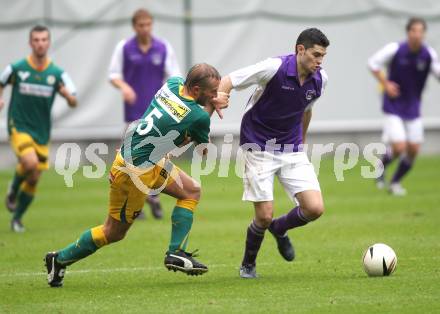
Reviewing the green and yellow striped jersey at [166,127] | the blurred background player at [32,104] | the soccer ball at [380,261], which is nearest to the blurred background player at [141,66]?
the blurred background player at [32,104]

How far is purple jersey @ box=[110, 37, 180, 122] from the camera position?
14.2 metres

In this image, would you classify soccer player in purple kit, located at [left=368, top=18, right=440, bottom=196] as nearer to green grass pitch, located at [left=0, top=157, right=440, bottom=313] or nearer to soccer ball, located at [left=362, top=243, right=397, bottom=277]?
green grass pitch, located at [left=0, top=157, right=440, bottom=313]

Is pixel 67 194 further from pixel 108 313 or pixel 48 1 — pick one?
pixel 108 313

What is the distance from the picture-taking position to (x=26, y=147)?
12.7 metres

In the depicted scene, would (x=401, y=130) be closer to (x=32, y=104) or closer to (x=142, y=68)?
(x=142, y=68)

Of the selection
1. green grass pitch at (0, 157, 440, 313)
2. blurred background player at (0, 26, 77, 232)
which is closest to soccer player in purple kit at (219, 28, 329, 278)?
green grass pitch at (0, 157, 440, 313)

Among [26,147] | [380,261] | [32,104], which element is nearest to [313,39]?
[380,261]

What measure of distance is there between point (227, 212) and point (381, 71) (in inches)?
132

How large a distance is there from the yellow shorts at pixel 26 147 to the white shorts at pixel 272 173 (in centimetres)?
457

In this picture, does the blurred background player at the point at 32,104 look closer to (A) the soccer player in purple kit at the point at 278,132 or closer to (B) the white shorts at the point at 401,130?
(A) the soccer player in purple kit at the point at 278,132

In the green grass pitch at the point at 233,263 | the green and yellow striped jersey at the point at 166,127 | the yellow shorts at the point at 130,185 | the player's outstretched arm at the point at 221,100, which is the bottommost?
the green grass pitch at the point at 233,263

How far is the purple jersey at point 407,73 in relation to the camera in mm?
15922

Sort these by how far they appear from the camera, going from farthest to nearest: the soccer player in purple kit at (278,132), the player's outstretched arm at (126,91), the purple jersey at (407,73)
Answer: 1. the purple jersey at (407,73)
2. the player's outstretched arm at (126,91)
3. the soccer player in purple kit at (278,132)

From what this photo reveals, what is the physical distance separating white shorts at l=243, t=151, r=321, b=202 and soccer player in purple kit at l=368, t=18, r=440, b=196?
7009 millimetres
